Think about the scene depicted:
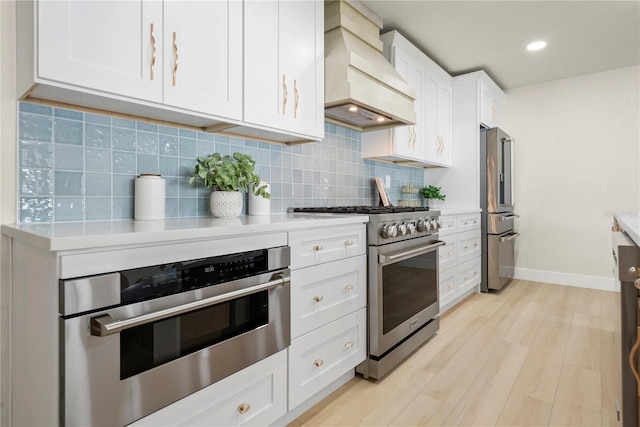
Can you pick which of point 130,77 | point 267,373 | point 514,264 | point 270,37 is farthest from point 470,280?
point 130,77

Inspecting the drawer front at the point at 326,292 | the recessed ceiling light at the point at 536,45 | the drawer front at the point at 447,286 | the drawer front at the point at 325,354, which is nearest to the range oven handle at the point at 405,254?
the drawer front at the point at 326,292

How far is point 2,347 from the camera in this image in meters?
1.19

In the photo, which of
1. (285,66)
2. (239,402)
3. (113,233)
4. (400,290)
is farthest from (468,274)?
(113,233)

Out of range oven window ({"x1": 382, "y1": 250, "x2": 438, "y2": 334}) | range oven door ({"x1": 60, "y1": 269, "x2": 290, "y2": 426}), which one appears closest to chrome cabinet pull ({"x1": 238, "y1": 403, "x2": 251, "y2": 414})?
range oven door ({"x1": 60, "y1": 269, "x2": 290, "y2": 426})

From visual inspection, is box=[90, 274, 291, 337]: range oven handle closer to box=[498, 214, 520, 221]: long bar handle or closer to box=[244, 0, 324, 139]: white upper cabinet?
box=[244, 0, 324, 139]: white upper cabinet

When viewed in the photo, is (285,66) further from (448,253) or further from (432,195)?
(432,195)

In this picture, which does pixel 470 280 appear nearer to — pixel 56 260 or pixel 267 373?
pixel 267 373

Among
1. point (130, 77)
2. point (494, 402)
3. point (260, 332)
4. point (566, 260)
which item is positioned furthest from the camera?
point (566, 260)

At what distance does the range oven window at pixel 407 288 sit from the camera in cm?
199

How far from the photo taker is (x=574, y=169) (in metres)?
4.07

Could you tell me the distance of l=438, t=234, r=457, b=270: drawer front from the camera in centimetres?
294

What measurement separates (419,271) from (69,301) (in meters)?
1.96

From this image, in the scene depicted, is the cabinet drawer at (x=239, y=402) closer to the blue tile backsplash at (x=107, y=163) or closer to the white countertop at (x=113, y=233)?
the white countertop at (x=113, y=233)

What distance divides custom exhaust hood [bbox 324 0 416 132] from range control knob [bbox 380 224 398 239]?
804 millimetres
